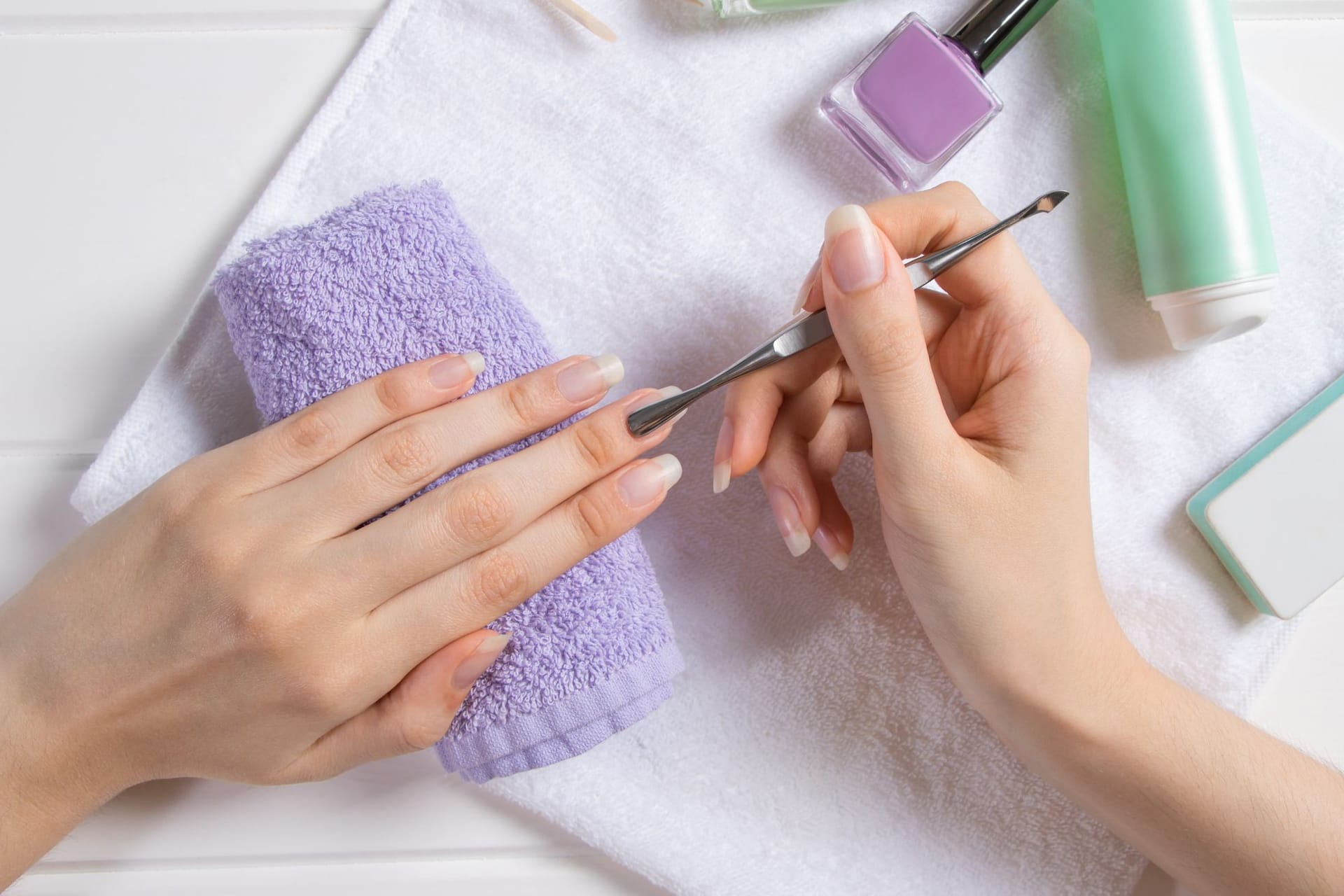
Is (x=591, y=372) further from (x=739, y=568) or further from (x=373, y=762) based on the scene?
(x=373, y=762)

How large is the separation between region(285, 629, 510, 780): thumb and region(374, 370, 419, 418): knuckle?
137 millimetres

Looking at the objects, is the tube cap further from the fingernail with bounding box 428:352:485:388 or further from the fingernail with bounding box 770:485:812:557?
the fingernail with bounding box 428:352:485:388

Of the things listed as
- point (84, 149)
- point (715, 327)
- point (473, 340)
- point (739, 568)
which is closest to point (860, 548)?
point (739, 568)

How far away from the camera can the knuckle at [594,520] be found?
578 mm

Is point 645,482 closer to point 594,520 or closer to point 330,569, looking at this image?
point 594,520

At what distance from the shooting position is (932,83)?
0.67 metres

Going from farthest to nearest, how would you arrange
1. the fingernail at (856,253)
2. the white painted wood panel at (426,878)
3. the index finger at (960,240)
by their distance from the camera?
1. the white painted wood panel at (426,878)
2. the index finger at (960,240)
3. the fingernail at (856,253)

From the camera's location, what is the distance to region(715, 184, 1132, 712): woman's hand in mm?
540

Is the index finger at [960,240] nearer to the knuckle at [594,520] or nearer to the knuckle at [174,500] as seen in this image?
the knuckle at [594,520]

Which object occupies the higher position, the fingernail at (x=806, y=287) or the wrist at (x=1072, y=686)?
the fingernail at (x=806, y=287)

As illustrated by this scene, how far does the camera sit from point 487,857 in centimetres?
73

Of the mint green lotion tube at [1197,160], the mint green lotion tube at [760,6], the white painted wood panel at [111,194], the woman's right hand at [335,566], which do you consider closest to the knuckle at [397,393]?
the woman's right hand at [335,566]

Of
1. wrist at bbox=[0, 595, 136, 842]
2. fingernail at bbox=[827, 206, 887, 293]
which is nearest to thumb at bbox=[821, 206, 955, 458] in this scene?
fingernail at bbox=[827, 206, 887, 293]

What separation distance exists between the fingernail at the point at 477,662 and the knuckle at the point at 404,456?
0.34ft
